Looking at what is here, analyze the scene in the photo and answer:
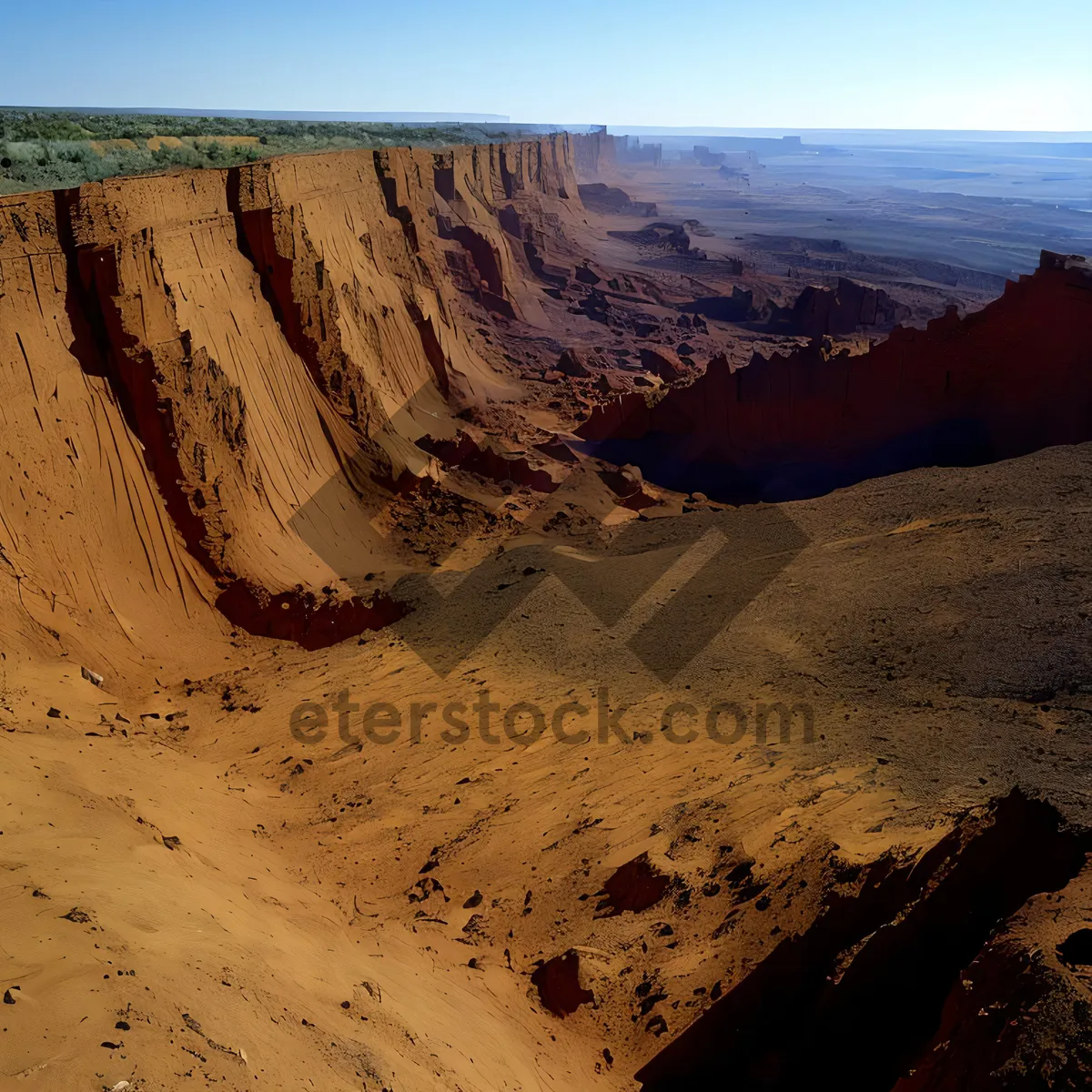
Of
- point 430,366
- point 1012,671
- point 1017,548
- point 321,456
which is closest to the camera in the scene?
point 1012,671

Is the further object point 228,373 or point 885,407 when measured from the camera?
point 885,407

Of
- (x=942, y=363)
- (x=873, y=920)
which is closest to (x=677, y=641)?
(x=873, y=920)

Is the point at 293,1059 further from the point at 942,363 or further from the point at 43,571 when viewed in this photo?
the point at 942,363

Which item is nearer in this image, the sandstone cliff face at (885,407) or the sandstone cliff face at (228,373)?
the sandstone cliff face at (228,373)

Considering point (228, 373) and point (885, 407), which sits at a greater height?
point (228, 373)
